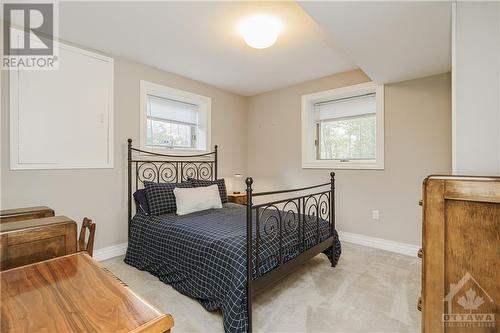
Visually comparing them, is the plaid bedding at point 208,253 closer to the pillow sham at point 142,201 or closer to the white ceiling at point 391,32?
the pillow sham at point 142,201

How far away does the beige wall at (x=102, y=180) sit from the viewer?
2248 millimetres

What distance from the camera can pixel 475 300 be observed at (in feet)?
2.93

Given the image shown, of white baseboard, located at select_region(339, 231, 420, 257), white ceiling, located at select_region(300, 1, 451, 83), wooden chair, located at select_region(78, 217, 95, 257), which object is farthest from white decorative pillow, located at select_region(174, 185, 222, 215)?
white ceiling, located at select_region(300, 1, 451, 83)

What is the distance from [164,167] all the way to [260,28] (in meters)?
2.18

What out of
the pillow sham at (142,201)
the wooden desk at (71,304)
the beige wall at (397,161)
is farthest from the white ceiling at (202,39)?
the wooden desk at (71,304)

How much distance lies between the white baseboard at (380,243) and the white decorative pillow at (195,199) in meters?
1.89

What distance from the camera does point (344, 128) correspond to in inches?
142

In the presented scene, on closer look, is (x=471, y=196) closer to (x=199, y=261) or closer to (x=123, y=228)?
(x=199, y=261)

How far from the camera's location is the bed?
1.64m

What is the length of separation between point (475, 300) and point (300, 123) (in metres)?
3.20

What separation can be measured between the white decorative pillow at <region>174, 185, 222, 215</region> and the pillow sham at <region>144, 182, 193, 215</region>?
0.08 meters

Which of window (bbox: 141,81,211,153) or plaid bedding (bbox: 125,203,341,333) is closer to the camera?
plaid bedding (bbox: 125,203,341,333)

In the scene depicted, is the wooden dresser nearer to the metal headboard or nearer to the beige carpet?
the beige carpet

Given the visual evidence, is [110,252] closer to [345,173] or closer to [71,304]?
[71,304]
